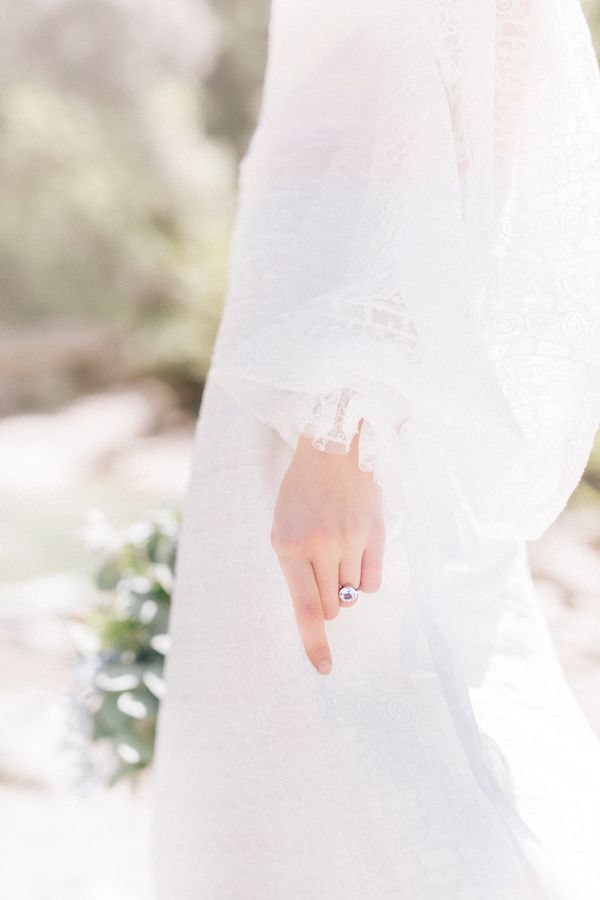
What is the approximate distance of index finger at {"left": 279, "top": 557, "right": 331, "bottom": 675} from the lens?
35.3 inches

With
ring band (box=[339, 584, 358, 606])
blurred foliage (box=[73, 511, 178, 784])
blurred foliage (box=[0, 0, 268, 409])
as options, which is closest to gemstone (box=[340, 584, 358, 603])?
ring band (box=[339, 584, 358, 606])

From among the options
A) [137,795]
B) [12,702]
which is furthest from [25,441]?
[137,795]

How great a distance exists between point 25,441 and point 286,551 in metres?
5.94

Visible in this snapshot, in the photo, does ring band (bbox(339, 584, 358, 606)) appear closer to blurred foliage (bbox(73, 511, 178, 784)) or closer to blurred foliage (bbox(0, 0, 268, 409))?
blurred foliage (bbox(73, 511, 178, 784))

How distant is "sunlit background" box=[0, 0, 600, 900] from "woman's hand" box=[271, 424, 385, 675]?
1069 mm

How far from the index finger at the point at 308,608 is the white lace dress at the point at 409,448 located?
3 cm

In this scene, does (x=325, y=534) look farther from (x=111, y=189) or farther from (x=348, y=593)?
(x=111, y=189)

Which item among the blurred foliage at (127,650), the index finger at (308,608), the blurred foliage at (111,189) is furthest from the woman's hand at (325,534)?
the blurred foliage at (111,189)

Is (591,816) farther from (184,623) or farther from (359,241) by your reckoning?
(359,241)

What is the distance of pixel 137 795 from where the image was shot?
7.86 feet

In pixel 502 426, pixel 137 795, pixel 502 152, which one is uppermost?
pixel 502 152

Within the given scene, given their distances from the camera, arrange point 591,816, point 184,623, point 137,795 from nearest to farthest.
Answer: point 591,816 < point 184,623 < point 137,795

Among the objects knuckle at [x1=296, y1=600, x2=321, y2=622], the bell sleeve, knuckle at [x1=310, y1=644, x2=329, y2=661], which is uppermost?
the bell sleeve

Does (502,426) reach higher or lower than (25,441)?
higher
